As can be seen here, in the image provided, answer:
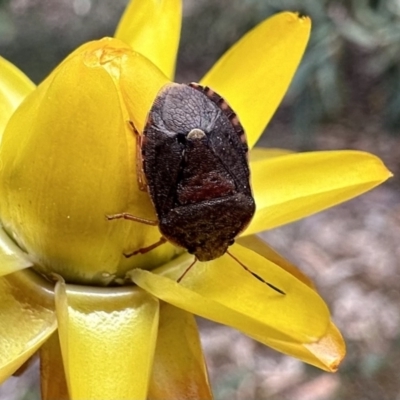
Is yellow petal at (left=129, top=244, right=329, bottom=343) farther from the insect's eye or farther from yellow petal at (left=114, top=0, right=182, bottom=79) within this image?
yellow petal at (left=114, top=0, right=182, bottom=79)

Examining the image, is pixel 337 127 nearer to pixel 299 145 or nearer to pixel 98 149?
pixel 299 145

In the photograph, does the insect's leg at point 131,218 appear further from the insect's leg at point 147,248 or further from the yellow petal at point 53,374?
the yellow petal at point 53,374

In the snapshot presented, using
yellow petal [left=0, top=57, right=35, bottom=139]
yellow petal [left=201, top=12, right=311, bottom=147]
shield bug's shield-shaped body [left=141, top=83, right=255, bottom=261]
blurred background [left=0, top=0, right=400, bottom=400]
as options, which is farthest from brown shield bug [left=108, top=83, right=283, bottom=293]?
blurred background [left=0, top=0, right=400, bottom=400]

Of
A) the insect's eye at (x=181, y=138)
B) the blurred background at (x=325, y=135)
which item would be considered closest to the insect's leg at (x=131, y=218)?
the insect's eye at (x=181, y=138)

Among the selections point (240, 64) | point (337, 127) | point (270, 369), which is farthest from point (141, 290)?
point (337, 127)

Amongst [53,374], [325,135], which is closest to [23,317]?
[53,374]

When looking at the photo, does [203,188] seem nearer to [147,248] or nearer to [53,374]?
[147,248]
